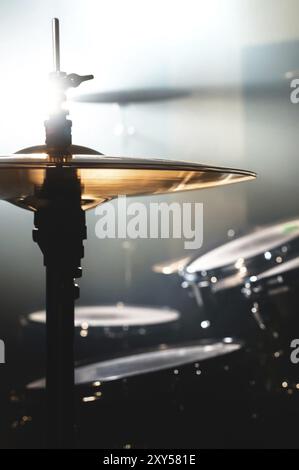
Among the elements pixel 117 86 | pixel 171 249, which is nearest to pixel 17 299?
pixel 171 249

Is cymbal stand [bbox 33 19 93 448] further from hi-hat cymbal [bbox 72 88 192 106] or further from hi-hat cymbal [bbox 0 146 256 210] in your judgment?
hi-hat cymbal [bbox 72 88 192 106]

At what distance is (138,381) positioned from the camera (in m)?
1.10

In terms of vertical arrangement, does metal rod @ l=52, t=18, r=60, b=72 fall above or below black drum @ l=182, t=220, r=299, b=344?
above

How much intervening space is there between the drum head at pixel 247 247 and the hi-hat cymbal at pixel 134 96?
0.53 metres

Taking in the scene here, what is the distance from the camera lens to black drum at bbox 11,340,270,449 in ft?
3.53

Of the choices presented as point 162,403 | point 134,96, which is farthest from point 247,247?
point 134,96

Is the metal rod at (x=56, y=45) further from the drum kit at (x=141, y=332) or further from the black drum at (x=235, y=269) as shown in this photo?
the black drum at (x=235, y=269)

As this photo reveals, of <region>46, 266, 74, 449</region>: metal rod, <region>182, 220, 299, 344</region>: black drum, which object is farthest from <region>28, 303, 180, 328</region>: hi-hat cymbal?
<region>46, 266, 74, 449</region>: metal rod

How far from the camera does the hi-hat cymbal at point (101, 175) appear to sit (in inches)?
28.9

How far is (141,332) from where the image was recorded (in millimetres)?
1496

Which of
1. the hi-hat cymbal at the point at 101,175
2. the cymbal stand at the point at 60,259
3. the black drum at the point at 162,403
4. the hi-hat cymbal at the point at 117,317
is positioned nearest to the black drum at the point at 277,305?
the black drum at the point at 162,403

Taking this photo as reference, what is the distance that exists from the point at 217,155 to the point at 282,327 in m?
0.80
